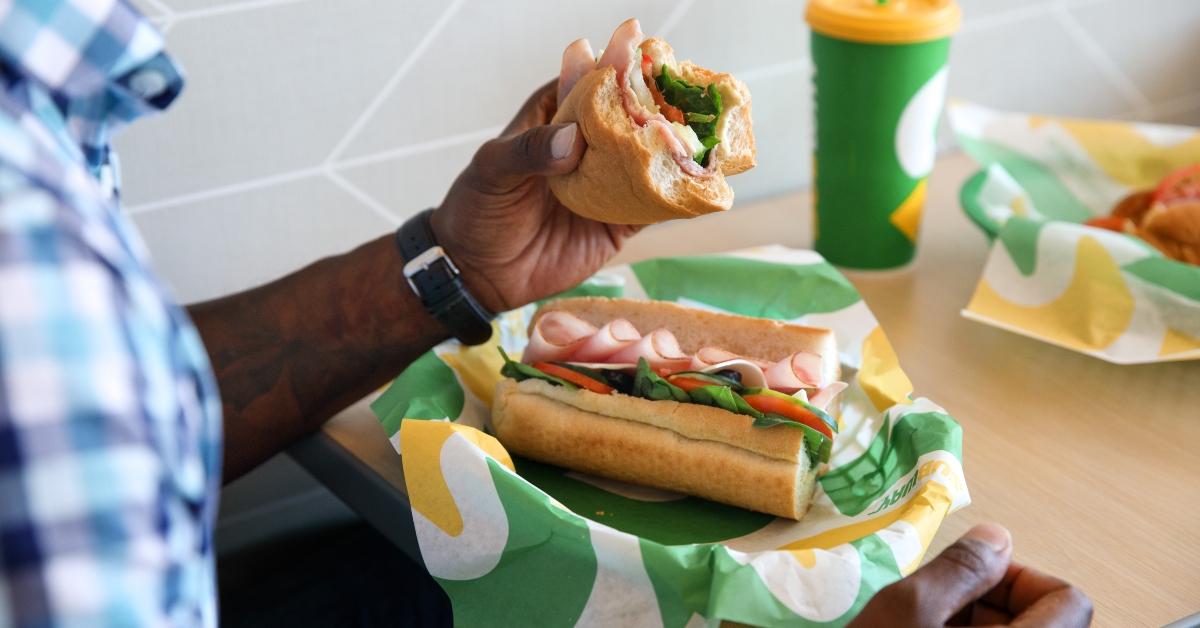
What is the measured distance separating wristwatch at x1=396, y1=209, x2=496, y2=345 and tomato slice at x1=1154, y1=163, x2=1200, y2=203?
907mm

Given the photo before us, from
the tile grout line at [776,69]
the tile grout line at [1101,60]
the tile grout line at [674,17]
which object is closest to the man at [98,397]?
the tile grout line at [674,17]

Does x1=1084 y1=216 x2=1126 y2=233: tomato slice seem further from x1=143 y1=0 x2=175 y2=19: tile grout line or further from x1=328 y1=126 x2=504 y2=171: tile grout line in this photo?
x1=143 y1=0 x2=175 y2=19: tile grout line

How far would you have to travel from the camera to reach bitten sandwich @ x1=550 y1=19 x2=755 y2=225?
99 cm

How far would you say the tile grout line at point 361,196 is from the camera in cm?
152

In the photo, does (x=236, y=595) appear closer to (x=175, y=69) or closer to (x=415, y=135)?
(x=415, y=135)

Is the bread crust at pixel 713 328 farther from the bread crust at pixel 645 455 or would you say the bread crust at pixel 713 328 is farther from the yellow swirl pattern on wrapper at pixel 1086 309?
the yellow swirl pattern on wrapper at pixel 1086 309

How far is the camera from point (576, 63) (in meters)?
1.11

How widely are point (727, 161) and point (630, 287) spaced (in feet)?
1.24

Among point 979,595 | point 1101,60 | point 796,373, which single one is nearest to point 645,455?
point 796,373

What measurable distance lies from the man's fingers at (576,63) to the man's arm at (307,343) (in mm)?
275

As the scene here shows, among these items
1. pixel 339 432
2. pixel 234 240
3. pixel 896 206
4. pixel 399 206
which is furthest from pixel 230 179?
pixel 896 206

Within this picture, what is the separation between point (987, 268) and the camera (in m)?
1.41

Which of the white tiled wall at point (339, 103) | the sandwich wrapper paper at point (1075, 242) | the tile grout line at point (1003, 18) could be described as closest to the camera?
the sandwich wrapper paper at point (1075, 242)

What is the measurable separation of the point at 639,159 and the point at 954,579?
43 cm
